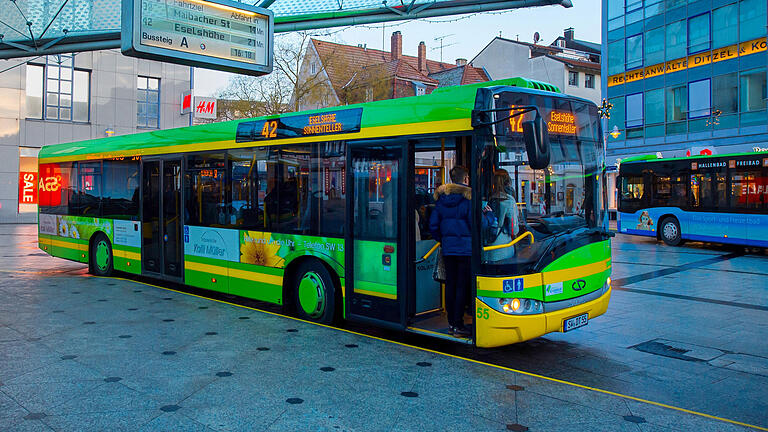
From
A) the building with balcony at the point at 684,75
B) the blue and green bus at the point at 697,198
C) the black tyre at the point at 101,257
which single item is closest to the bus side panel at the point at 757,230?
the blue and green bus at the point at 697,198

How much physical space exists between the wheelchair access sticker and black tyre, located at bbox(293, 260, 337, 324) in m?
2.60

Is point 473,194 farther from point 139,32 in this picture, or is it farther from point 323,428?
point 139,32

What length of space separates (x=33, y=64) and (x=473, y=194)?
34.8 meters

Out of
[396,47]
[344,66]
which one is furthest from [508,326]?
[396,47]

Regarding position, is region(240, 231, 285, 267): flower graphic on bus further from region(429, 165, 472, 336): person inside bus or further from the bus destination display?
region(429, 165, 472, 336): person inside bus

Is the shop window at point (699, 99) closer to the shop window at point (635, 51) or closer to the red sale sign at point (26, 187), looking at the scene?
the shop window at point (635, 51)

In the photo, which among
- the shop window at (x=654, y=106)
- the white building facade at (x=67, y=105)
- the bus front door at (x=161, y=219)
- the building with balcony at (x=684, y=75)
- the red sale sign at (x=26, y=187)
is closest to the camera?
the bus front door at (x=161, y=219)

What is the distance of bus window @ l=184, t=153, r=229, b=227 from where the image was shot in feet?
32.8

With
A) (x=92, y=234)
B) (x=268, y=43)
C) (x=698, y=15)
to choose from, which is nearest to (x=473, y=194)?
(x=268, y=43)

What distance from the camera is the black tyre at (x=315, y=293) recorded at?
8258mm

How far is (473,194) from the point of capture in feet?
21.3

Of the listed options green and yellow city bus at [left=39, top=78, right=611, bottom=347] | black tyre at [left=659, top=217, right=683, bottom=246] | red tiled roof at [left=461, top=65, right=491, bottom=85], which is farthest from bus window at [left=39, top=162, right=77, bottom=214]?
red tiled roof at [left=461, top=65, right=491, bottom=85]

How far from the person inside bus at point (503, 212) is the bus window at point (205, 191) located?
16.3 feet

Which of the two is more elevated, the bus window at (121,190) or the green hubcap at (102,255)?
the bus window at (121,190)
